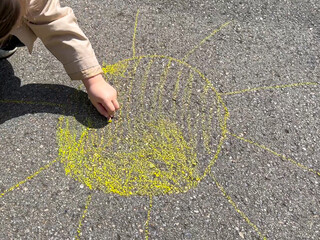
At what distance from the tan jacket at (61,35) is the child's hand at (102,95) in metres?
0.03

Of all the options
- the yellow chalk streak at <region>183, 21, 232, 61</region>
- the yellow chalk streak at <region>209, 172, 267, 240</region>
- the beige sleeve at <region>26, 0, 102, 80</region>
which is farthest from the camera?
the yellow chalk streak at <region>183, 21, 232, 61</region>

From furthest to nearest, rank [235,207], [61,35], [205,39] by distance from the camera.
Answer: [205,39], [61,35], [235,207]

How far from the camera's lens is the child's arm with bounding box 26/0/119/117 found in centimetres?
137

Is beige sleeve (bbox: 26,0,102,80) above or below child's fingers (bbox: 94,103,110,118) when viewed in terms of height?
above

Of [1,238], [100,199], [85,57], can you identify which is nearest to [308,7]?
[85,57]

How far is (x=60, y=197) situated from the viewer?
1.29m

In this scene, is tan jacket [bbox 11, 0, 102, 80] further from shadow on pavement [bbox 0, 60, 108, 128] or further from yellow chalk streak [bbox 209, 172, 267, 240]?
yellow chalk streak [bbox 209, 172, 267, 240]

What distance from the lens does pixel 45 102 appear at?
4.89ft

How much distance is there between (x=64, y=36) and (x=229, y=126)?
645 millimetres

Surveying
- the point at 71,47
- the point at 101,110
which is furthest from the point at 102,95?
the point at 71,47

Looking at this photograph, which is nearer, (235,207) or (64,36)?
(235,207)

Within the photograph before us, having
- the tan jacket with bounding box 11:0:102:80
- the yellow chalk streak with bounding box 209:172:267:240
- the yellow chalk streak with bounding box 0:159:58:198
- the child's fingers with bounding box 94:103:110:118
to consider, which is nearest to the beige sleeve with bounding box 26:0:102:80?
the tan jacket with bounding box 11:0:102:80

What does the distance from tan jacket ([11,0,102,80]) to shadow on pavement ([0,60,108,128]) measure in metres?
0.10

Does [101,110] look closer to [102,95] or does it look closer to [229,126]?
[102,95]
